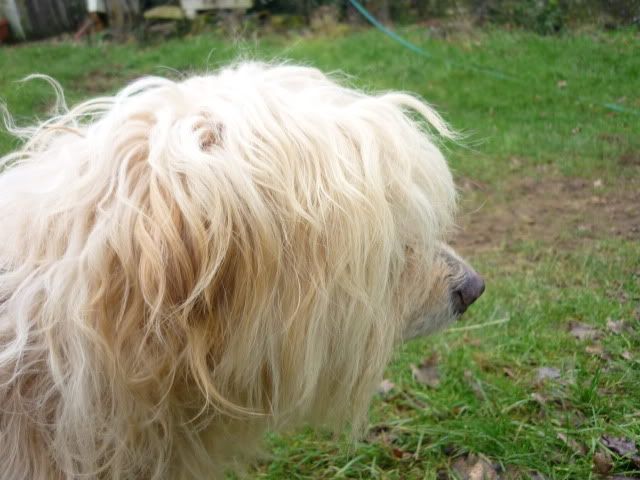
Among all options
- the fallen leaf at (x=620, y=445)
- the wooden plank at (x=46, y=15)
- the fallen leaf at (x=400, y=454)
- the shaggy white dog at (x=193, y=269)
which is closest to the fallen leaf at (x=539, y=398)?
the fallen leaf at (x=620, y=445)

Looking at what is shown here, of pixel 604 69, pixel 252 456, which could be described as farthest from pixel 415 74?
pixel 252 456

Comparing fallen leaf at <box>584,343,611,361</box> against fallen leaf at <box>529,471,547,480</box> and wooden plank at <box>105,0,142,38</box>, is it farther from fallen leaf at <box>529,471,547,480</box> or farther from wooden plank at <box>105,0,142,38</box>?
wooden plank at <box>105,0,142,38</box>

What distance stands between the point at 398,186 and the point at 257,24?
32.8ft

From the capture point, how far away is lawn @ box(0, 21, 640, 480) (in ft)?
8.25

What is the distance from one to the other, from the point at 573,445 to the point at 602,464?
0.13 m

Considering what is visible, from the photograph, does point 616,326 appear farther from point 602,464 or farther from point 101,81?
point 101,81

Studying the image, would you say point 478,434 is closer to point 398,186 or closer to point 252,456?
point 252,456

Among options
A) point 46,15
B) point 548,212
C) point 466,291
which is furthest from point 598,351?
point 46,15

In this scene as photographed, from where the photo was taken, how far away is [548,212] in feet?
15.9

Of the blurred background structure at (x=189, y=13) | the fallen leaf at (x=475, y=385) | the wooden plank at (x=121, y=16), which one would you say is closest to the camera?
the fallen leaf at (x=475, y=385)

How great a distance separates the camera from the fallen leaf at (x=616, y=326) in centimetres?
313

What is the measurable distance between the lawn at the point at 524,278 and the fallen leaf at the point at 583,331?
0.4 inches

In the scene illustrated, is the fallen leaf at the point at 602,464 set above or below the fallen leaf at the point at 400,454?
above

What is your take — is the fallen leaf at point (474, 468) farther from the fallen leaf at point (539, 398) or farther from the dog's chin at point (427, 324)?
the dog's chin at point (427, 324)
